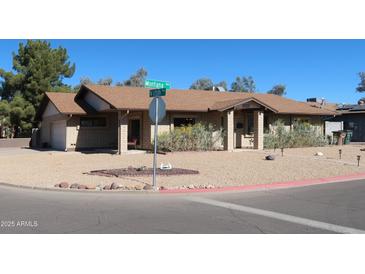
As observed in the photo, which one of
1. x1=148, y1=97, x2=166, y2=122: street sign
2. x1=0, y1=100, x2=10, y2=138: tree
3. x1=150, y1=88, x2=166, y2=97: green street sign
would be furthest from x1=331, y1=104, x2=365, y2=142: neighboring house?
x1=150, y1=88, x2=166, y2=97: green street sign

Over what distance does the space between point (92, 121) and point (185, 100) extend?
247 inches

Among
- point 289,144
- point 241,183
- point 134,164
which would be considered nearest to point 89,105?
point 134,164

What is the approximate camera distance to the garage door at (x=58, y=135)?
28078 mm

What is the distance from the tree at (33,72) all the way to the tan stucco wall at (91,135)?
13019 mm

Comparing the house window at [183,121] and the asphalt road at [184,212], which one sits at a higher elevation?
the house window at [183,121]

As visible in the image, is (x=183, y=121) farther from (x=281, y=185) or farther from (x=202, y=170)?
(x=281, y=185)

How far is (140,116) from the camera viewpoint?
84.9 ft

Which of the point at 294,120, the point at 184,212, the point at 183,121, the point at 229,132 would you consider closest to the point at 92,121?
the point at 183,121

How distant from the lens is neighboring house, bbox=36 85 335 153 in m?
25.3

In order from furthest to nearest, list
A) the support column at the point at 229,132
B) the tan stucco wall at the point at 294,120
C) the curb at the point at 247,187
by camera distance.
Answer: the tan stucco wall at the point at 294,120 < the support column at the point at 229,132 < the curb at the point at 247,187

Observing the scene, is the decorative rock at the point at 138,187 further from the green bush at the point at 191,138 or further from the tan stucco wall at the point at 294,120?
the tan stucco wall at the point at 294,120

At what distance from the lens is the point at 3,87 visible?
40219mm

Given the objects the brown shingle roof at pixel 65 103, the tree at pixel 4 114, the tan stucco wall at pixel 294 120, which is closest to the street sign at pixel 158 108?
the brown shingle roof at pixel 65 103

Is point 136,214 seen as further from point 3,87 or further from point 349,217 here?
point 3,87
